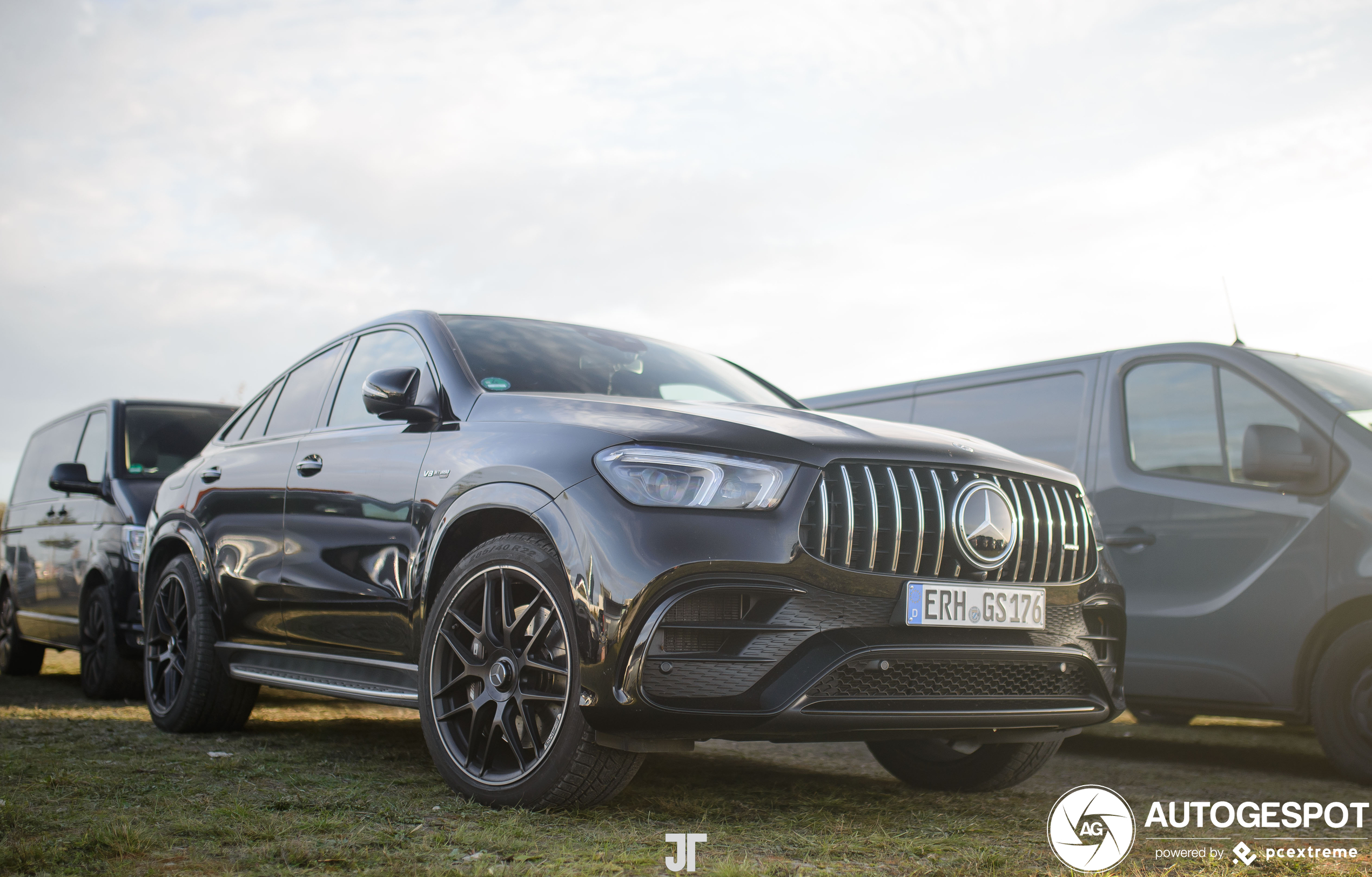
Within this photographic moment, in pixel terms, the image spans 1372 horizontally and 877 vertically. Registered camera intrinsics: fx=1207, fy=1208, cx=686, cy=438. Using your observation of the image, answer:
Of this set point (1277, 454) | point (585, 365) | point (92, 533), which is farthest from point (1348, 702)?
point (92, 533)

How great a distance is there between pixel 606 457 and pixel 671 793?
1345mm

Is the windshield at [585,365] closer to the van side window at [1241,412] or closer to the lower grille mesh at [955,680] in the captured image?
the lower grille mesh at [955,680]

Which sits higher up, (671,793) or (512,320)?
(512,320)

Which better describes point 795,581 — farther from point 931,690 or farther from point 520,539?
point 520,539

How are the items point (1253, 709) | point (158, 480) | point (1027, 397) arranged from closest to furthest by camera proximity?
point (1253, 709), point (1027, 397), point (158, 480)

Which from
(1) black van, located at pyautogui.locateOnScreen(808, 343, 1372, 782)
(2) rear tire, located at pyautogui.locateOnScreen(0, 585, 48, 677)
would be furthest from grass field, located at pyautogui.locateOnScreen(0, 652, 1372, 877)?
(2) rear tire, located at pyautogui.locateOnScreen(0, 585, 48, 677)

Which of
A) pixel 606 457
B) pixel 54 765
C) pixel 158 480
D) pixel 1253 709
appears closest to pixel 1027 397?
pixel 1253 709

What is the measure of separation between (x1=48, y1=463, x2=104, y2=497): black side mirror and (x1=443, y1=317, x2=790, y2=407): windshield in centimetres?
440

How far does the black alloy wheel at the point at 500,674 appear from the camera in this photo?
11.0 feet

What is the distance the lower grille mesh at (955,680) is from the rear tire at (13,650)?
27.0ft

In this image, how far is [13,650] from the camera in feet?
31.0

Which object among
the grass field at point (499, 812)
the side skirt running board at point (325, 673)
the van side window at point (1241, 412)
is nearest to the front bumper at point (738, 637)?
the grass field at point (499, 812)

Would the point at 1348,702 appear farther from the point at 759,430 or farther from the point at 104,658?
the point at 104,658

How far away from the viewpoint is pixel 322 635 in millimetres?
4539
